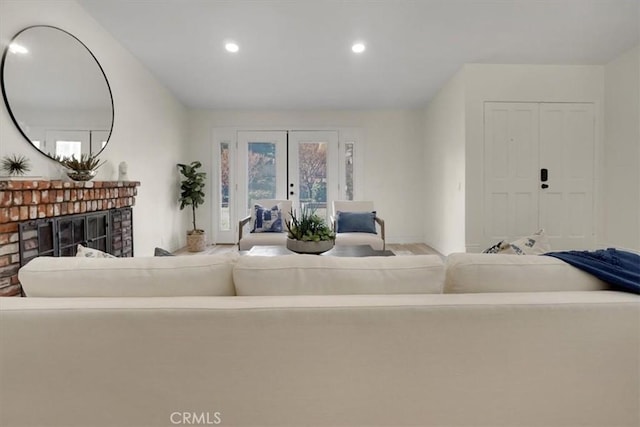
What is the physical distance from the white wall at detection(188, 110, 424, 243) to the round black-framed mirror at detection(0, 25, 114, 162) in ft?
8.57

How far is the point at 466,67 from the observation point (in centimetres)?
430

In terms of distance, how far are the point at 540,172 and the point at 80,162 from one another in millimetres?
5039

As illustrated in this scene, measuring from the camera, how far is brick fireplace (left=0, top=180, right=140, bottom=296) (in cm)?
214

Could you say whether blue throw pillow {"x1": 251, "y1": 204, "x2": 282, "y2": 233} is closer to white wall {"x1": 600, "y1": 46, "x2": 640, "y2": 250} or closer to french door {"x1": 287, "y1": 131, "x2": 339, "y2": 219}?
french door {"x1": 287, "y1": 131, "x2": 339, "y2": 219}

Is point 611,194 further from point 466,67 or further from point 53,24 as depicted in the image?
point 53,24

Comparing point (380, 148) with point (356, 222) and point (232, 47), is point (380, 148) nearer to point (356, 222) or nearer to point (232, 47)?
point (356, 222)

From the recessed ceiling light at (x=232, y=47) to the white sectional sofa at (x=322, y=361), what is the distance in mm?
3420

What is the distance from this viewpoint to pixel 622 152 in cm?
416

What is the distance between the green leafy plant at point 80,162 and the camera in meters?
2.84

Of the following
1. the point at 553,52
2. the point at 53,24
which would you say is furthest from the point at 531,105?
the point at 53,24

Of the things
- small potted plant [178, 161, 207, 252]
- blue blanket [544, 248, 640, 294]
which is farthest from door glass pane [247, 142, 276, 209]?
blue blanket [544, 248, 640, 294]

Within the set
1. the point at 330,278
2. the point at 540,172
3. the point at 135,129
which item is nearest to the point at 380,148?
the point at 540,172

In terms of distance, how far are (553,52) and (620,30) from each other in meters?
0.59

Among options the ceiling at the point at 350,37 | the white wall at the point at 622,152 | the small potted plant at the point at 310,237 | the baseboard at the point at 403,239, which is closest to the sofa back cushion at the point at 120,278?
the small potted plant at the point at 310,237
